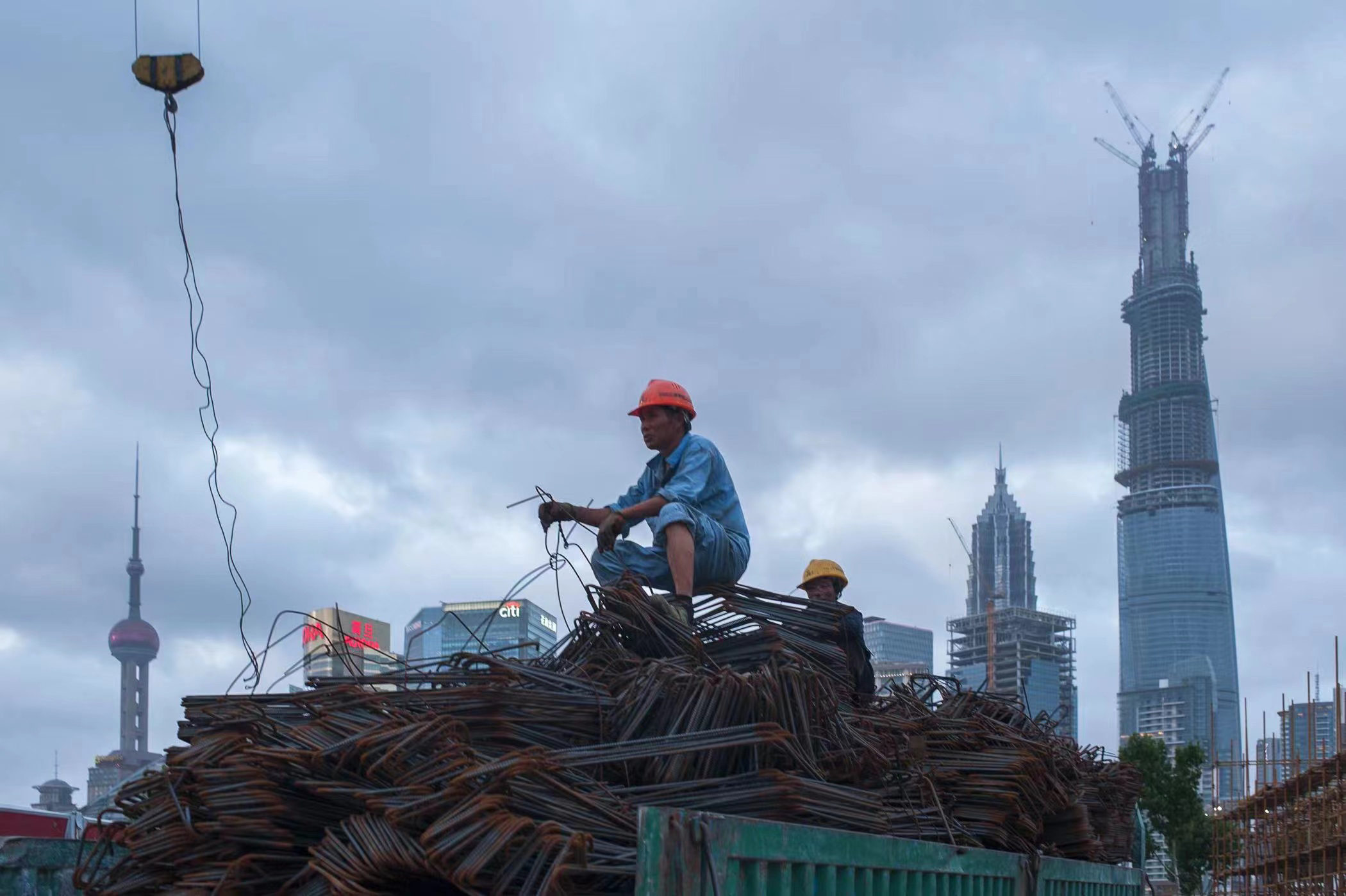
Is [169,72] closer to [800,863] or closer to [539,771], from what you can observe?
[539,771]

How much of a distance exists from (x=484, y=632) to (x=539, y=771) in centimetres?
153

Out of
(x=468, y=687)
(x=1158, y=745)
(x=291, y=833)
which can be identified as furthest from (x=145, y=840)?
(x=1158, y=745)

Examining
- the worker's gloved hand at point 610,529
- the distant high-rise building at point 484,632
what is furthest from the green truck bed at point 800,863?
the worker's gloved hand at point 610,529

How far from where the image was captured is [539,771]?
327 centimetres

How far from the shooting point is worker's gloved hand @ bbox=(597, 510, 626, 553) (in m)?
5.29

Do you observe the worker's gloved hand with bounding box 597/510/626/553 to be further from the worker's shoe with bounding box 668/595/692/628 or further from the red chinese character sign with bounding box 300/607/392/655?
the red chinese character sign with bounding box 300/607/392/655

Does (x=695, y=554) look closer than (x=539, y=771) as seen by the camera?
No

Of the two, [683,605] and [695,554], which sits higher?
[695,554]

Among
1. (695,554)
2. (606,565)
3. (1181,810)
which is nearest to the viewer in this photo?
(695,554)

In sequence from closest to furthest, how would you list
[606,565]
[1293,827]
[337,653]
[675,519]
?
[337,653] → [675,519] → [606,565] → [1293,827]

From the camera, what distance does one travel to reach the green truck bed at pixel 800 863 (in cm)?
Result: 288

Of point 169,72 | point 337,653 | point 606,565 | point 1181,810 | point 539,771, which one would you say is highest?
point 169,72

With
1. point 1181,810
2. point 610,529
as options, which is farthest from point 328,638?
point 1181,810

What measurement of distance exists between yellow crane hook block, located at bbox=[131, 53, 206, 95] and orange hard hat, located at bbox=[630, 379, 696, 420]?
3530mm
